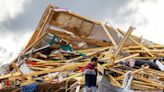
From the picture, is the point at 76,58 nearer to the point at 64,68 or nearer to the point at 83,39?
the point at 64,68

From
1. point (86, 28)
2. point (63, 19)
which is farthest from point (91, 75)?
point (86, 28)

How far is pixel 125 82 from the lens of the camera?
16.5m

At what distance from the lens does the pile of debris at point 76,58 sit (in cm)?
1745

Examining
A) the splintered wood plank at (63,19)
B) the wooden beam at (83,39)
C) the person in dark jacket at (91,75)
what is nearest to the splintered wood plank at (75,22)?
the splintered wood plank at (63,19)

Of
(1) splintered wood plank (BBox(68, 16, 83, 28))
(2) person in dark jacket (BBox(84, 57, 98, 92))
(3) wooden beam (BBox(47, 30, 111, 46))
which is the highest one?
(1) splintered wood plank (BBox(68, 16, 83, 28))

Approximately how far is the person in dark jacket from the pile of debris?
0.70m

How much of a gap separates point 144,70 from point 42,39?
6.63m

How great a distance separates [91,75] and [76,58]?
17.4 feet

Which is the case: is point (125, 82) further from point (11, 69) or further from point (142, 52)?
point (11, 69)

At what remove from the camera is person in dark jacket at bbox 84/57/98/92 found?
1559 cm

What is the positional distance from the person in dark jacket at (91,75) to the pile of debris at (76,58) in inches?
27.4

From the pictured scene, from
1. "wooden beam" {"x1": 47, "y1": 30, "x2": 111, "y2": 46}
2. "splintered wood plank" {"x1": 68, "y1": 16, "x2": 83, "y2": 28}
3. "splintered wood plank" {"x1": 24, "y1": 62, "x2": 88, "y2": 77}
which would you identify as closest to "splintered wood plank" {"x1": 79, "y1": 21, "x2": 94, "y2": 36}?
"splintered wood plank" {"x1": 68, "y1": 16, "x2": 83, "y2": 28}

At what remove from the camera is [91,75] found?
1564 cm

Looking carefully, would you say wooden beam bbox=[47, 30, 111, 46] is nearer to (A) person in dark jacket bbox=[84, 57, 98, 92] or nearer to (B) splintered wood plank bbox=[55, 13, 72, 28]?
(B) splintered wood plank bbox=[55, 13, 72, 28]
